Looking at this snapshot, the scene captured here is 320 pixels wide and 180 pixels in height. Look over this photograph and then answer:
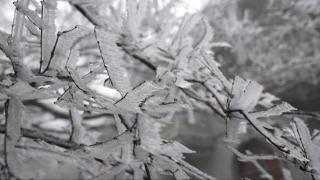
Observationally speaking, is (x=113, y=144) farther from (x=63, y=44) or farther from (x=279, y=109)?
(x=279, y=109)

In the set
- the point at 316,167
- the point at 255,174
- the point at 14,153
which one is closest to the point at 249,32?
the point at 255,174

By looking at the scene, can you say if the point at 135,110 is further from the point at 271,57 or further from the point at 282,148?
the point at 271,57

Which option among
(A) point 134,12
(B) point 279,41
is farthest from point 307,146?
(B) point 279,41

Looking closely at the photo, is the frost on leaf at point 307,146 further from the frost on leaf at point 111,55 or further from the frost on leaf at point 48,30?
the frost on leaf at point 48,30

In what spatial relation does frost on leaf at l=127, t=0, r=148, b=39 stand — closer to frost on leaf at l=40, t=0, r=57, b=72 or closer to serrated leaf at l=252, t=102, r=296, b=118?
frost on leaf at l=40, t=0, r=57, b=72

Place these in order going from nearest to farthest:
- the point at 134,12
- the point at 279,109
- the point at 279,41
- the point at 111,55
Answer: the point at 111,55
the point at 279,109
the point at 134,12
the point at 279,41

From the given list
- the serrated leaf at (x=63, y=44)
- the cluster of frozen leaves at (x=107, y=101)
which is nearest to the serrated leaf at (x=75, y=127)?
the cluster of frozen leaves at (x=107, y=101)
